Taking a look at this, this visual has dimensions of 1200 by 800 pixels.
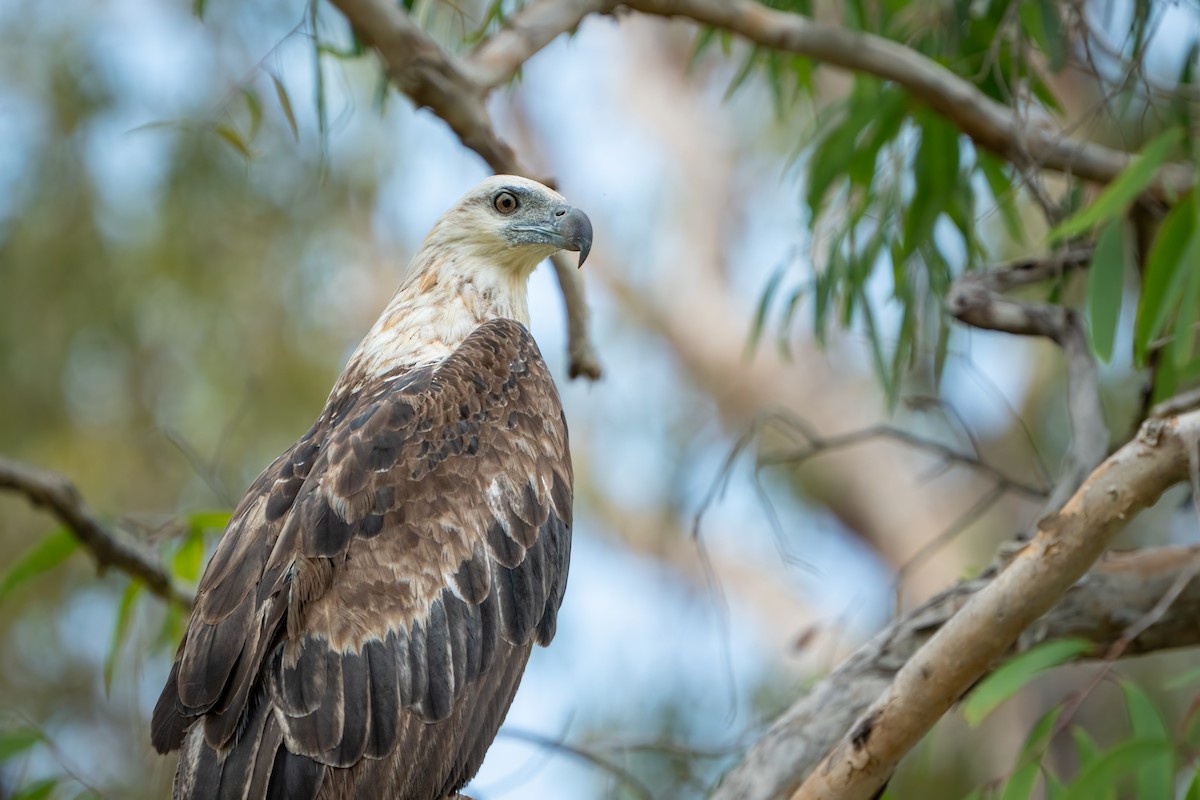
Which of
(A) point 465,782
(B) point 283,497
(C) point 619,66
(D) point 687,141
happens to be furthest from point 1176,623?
(C) point 619,66

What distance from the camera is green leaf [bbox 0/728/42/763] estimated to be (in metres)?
4.16

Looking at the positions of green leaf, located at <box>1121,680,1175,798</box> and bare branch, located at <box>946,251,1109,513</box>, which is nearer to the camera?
green leaf, located at <box>1121,680,1175,798</box>

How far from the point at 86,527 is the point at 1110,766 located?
2.81 m

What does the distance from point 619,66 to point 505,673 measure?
9957 mm

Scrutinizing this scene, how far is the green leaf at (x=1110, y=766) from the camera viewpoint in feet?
10.7

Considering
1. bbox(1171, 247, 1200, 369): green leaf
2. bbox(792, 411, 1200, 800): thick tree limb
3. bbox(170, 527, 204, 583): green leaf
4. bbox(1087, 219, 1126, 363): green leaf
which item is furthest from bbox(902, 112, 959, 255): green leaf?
bbox(170, 527, 204, 583): green leaf

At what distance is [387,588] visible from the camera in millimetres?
→ 3037

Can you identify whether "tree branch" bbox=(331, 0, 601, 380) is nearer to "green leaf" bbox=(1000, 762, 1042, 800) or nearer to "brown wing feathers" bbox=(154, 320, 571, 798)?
"brown wing feathers" bbox=(154, 320, 571, 798)

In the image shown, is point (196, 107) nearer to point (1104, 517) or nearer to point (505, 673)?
point (505, 673)

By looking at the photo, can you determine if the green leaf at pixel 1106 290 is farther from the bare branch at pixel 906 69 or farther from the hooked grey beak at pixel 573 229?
the hooked grey beak at pixel 573 229

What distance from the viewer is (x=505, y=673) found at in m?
3.18

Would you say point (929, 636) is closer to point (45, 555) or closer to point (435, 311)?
point (435, 311)

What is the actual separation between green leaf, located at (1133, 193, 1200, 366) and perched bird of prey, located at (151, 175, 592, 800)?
1.39m

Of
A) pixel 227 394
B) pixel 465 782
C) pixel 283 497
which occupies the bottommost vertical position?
pixel 465 782
